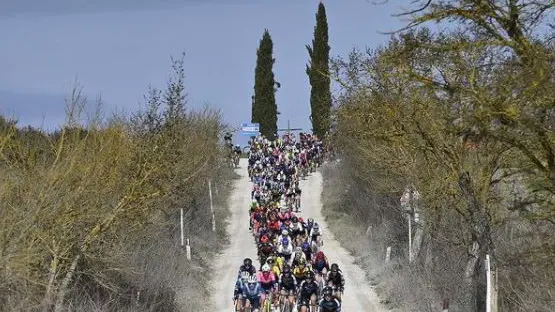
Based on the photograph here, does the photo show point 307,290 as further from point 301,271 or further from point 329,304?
point 301,271

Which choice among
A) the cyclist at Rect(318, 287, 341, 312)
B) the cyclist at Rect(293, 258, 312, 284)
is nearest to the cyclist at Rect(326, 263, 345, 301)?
the cyclist at Rect(293, 258, 312, 284)

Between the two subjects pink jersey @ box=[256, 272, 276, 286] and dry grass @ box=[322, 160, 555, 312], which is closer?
dry grass @ box=[322, 160, 555, 312]

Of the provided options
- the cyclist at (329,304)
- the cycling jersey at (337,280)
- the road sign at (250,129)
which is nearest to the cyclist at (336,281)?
the cycling jersey at (337,280)

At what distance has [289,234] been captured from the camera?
110ft

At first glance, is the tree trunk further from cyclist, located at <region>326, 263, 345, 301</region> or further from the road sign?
the road sign

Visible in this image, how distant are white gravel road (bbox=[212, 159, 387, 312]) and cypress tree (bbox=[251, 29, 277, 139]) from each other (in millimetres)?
16291

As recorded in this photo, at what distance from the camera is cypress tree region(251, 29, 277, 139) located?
8106 cm

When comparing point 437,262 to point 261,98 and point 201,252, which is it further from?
point 261,98

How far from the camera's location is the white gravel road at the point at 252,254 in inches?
1022

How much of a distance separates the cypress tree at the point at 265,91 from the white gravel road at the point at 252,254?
1629cm

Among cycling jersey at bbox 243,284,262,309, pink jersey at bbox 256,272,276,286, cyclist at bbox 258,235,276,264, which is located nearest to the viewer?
cycling jersey at bbox 243,284,262,309

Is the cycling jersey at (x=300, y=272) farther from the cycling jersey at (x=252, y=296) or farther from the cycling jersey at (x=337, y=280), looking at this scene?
the cycling jersey at (x=252, y=296)

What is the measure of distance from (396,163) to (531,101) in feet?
40.7

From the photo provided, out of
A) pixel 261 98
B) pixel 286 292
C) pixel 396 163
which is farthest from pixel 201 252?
pixel 261 98
